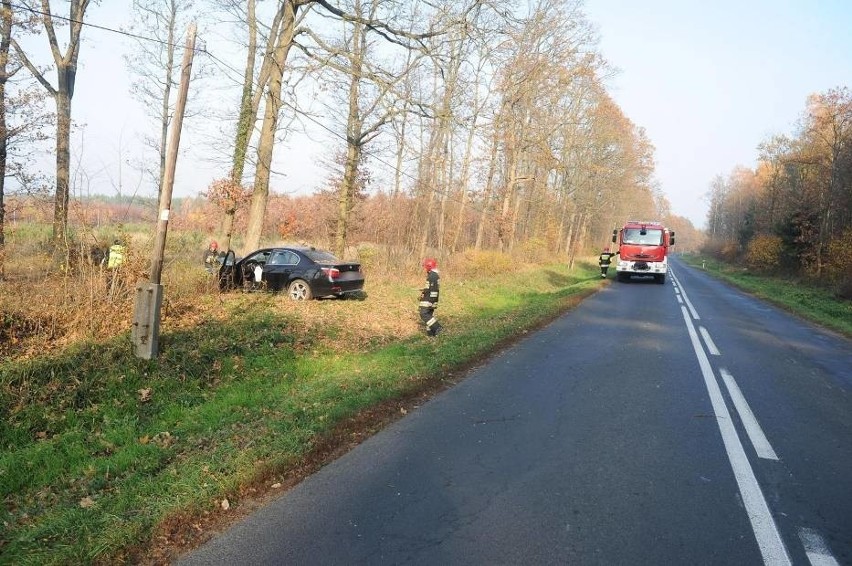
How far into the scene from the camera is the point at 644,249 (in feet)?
90.2

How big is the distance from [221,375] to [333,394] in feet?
6.37

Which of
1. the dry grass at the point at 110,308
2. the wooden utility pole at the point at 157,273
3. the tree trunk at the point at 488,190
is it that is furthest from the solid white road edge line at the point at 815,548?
the tree trunk at the point at 488,190

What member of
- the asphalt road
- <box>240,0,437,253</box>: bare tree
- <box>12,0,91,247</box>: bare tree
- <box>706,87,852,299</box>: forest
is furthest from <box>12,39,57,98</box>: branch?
<box>706,87,852,299</box>: forest

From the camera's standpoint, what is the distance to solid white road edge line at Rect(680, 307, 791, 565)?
346 centimetres

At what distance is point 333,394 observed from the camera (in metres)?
6.77

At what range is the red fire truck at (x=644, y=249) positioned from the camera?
27.5 m

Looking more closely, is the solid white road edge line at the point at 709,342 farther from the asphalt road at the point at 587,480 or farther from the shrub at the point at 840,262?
the shrub at the point at 840,262

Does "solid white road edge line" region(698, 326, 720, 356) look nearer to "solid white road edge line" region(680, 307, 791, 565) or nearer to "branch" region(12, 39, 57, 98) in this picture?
"solid white road edge line" region(680, 307, 791, 565)

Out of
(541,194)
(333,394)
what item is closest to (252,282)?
(333,394)

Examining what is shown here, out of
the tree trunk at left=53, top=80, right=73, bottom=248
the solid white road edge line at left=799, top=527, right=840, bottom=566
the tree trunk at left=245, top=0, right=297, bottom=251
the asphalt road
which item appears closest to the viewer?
the solid white road edge line at left=799, top=527, right=840, bottom=566

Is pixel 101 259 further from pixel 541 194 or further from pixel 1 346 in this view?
pixel 541 194

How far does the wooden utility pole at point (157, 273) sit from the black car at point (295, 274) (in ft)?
17.5

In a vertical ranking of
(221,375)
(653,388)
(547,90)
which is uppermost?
(547,90)

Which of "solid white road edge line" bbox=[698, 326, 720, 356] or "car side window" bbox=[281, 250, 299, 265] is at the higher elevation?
"car side window" bbox=[281, 250, 299, 265]
